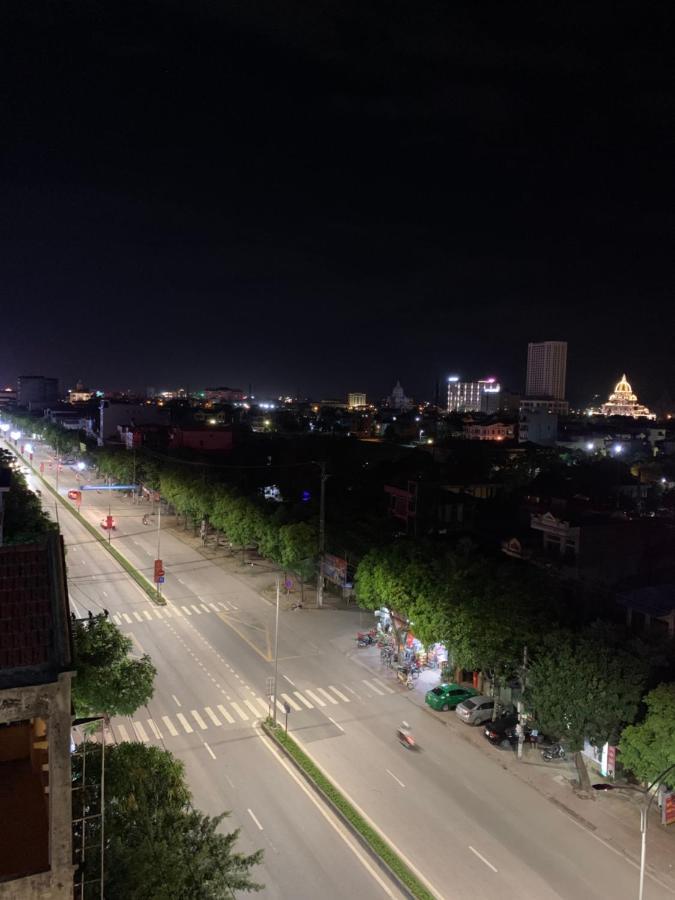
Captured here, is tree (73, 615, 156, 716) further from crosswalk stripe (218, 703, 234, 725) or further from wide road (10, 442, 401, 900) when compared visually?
crosswalk stripe (218, 703, 234, 725)

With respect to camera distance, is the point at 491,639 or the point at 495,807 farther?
the point at 491,639

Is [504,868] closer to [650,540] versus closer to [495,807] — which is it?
[495,807]

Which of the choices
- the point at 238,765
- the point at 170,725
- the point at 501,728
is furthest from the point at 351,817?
the point at 170,725

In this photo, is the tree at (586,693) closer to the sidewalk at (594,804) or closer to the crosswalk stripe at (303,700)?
the sidewalk at (594,804)

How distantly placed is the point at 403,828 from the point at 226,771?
617 cm

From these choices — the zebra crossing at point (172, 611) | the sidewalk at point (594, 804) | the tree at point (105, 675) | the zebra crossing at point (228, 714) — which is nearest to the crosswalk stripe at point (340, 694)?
the zebra crossing at point (228, 714)

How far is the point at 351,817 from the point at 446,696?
821 centimetres

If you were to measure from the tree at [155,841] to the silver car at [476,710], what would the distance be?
557 inches

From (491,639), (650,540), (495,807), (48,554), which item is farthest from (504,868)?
(650,540)

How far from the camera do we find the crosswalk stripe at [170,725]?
77.5ft

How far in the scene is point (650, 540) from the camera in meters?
38.0

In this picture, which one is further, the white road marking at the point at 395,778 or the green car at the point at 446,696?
the green car at the point at 446,696

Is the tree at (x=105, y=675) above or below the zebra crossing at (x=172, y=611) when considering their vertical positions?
above

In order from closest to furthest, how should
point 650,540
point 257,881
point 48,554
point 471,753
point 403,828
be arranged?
1. point 48,554
2. point 257,881
3. point 403,828
4. point 471,753
5. point 650,540
